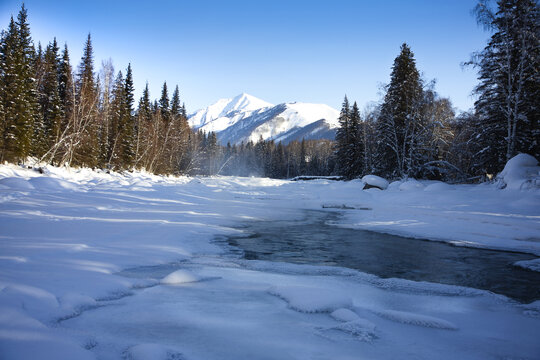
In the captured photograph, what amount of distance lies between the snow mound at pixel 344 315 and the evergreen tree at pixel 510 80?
50.6ft

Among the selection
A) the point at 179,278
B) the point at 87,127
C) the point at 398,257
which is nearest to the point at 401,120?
the point at 398,257

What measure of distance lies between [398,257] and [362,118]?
35.6 metres

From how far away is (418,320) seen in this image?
261cm

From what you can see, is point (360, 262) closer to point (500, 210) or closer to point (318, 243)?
point (318, 243)

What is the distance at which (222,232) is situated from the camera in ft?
23.5

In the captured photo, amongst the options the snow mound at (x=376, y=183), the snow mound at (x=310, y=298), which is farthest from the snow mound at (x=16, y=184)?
the snow mound at (x=376, y=183)

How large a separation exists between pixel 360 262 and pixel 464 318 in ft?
7.55

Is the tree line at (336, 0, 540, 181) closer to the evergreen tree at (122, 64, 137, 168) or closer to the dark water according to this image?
the dark water

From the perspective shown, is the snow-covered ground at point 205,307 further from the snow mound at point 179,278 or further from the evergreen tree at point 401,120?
the evergreen tree at point 401,120

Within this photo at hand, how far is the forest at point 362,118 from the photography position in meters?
14.0

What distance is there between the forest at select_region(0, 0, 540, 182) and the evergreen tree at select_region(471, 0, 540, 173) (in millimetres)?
52

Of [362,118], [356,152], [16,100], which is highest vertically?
[362,118]

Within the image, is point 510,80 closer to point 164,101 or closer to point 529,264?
point 529,264

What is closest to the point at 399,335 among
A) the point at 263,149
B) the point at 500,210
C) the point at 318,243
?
the point at 318,243
